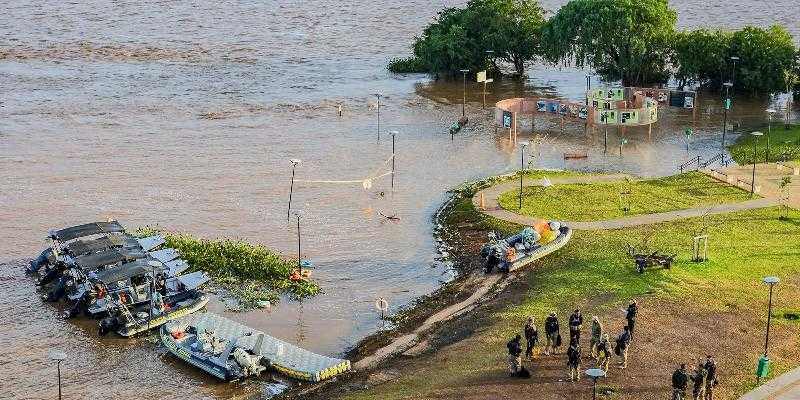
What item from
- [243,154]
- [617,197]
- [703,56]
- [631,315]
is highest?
[703,56]

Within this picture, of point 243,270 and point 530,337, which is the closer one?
point 530,337

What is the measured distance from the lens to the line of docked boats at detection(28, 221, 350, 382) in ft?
160

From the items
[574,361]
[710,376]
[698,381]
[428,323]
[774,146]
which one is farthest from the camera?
[774,146]

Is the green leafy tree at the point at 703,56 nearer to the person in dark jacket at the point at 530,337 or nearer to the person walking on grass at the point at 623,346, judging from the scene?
the person walking on grass at the point at 623,346

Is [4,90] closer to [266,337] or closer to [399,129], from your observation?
[399,129]

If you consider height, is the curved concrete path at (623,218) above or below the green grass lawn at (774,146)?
below

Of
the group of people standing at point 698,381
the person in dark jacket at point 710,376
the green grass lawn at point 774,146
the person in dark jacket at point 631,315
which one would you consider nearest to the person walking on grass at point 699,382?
the group of people standing at point 698,381

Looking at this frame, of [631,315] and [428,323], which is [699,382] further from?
[428,323]

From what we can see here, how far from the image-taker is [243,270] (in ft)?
200

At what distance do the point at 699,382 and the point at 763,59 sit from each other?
6981cm

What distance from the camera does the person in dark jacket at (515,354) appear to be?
142ft

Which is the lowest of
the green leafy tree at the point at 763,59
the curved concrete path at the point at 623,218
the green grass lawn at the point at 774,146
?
the curved concrete path at the point at 623,218

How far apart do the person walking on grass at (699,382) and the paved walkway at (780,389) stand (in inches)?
75.6

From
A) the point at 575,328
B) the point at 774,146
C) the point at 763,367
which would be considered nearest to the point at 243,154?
the point at 774,146
